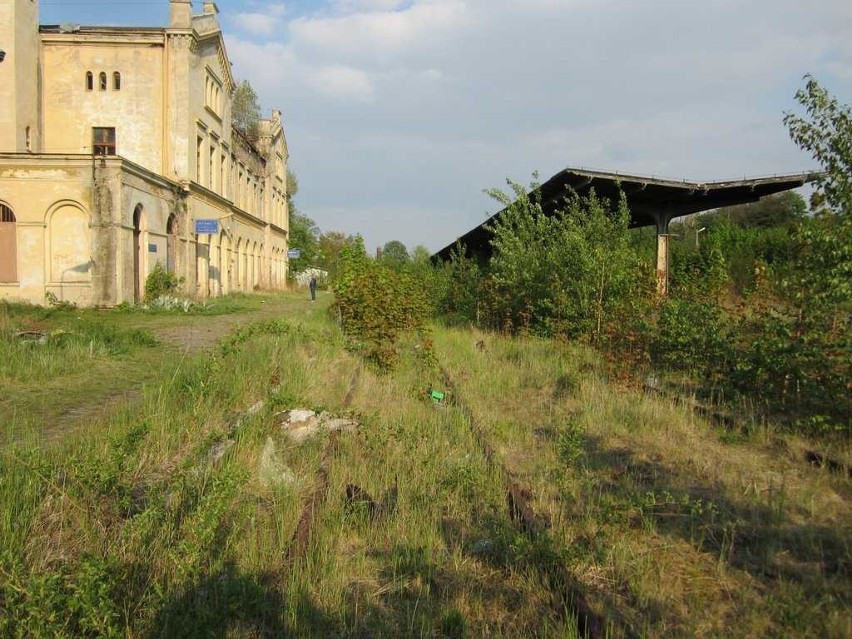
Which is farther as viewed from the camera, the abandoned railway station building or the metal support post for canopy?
the abandoned railway station building

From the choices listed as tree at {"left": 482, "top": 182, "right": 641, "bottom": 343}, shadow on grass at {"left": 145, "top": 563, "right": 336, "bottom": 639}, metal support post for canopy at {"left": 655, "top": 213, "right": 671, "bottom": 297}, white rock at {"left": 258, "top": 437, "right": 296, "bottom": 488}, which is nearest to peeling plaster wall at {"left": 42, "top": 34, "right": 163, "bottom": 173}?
tree at {"left": 482, "top": 182, "right": 641, "bottom": 343}

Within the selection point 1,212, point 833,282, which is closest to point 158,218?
point 1,212

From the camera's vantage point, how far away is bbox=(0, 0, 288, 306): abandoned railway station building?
2084 centimetres

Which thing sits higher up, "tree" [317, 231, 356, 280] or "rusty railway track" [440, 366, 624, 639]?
"tree" [317, 231, 356, 280]

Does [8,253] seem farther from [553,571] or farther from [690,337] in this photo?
[553,571]

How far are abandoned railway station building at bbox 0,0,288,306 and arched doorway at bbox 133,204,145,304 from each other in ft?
0.17

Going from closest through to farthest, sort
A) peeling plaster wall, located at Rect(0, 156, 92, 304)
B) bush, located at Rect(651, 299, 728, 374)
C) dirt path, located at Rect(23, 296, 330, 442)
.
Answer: dirt path, located at Rect(23, 296, 330, 442) → bush, located at Rect(651, 299, 728, 374) → peeling plaster wall, located at Rect(0, 156, 92, 304)

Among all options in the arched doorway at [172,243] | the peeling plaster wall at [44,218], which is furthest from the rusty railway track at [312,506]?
the arched doorway at [172,243]

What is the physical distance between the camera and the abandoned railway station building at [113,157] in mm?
20844

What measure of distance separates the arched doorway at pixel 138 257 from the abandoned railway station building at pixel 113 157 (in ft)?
0.17

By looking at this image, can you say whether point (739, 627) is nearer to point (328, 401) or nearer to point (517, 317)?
point (328, 401)

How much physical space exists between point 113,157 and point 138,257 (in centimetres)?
414

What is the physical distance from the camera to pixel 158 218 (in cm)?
2466

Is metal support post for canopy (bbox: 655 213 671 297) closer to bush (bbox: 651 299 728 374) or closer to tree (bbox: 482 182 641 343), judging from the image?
tree (bbox: 482 182 641 343)
